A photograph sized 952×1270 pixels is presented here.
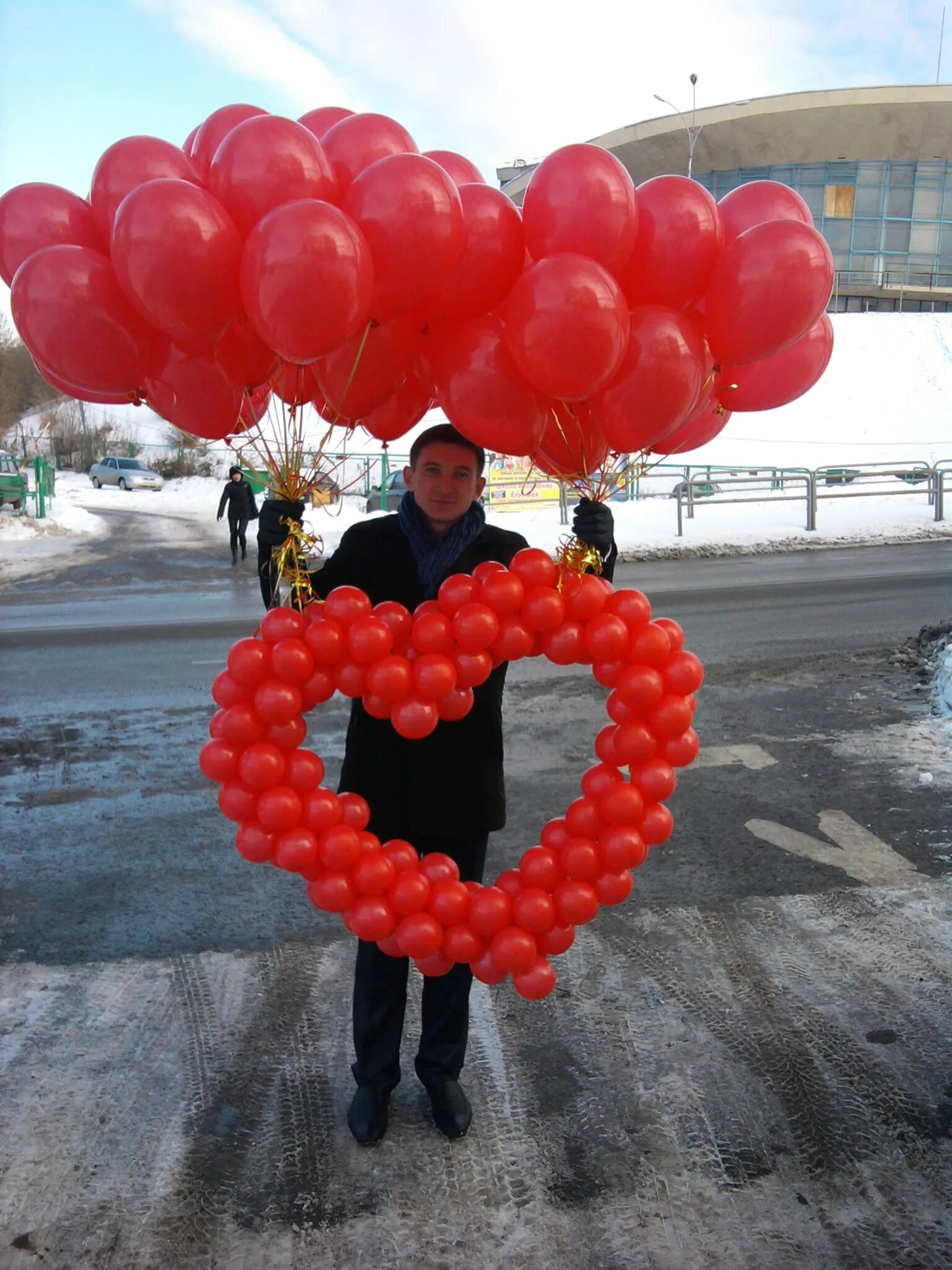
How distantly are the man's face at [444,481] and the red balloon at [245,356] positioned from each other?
546 millimetres

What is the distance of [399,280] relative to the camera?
2.28 meters

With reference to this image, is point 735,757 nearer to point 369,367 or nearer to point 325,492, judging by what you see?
point 325,492

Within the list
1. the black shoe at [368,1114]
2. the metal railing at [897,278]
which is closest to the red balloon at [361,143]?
the black shoe at [368,1114]

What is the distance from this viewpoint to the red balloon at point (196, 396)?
102 inches

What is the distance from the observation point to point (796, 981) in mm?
3402

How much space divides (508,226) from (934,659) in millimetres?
6479

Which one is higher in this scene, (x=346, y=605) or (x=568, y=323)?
(x=568, y=323)

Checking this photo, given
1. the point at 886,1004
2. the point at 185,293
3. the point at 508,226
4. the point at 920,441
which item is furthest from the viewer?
the point at 920,441

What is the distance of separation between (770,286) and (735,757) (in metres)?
3.97

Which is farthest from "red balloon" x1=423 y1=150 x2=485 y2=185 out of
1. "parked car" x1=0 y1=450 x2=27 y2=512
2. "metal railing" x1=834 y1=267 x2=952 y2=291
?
"metal railing" x1=834 y1=267 x2=952 y2=291

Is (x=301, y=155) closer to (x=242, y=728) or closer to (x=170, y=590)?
(x=242, y=728)

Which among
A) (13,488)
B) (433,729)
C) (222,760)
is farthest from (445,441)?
(13,488)

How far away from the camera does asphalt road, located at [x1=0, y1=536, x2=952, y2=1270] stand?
2348 mm

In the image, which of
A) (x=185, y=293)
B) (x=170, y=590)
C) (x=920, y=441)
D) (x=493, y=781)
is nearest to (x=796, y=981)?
(x=493, y=781)
